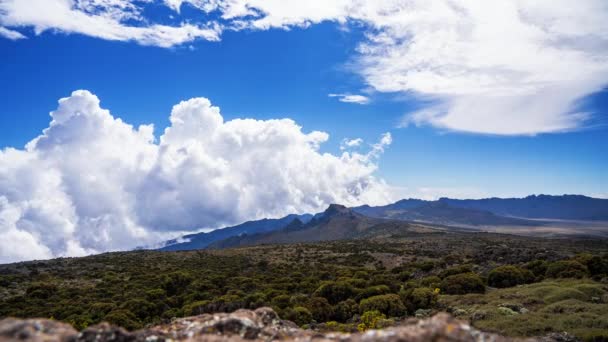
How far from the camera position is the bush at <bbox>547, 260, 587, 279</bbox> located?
27938 millimetres

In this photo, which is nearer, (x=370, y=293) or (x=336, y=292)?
(x=370, y=293)

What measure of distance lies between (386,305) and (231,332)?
1571 cm

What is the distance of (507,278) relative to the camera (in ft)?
91.9

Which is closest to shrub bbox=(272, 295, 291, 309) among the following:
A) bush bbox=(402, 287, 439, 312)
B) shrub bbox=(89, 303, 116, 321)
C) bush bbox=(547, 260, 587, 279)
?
bush bbox=(402, 287, 439, 312)

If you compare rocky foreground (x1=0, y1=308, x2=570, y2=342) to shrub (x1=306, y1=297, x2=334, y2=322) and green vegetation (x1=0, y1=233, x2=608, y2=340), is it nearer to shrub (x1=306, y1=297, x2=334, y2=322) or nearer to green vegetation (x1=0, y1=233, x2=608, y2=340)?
green vegetation (x1=0, y1=233, x2=608, y2=340)

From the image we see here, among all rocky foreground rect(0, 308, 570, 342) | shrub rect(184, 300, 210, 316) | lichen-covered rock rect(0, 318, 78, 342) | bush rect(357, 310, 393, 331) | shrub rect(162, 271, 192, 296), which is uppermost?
lichen-covered rock rect(0, 318, 78, 342)

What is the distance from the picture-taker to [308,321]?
20453 millimetres

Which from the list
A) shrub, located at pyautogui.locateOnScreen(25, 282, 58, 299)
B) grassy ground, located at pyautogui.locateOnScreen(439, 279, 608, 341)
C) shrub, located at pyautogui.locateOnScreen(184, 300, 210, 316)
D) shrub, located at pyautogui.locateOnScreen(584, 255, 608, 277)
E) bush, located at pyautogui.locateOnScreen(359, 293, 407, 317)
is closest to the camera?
grassy ground, located at pyautogui.locateOnScreen(439, 279, 608, 341)

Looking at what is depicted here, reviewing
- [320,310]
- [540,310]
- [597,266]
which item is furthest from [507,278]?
[320,310]

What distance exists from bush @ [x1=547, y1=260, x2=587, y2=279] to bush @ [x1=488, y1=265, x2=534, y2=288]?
1.95 m

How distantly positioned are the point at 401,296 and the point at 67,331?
67.2 ft

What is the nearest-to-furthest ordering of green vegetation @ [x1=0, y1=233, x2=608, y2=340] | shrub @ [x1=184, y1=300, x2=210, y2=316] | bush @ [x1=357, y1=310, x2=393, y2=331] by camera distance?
bush @ [x1=357, y1=310, x2=393, y2=331] < green vegetation @ [x1=0, y1=233, x2=608, y2=340] < shrub @ [x1=184, y1=300, x2=210, y2=316]

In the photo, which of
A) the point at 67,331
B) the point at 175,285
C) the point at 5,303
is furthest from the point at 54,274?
the point at 67,331

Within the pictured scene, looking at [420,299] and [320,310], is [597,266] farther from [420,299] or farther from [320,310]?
[320,310]
